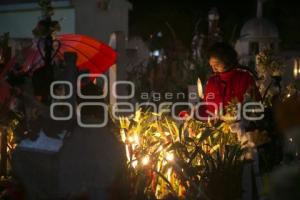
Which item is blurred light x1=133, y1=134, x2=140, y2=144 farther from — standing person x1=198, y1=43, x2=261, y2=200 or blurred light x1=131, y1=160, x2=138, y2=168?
standing person x1=198, y1=43, x2=261, y2=200

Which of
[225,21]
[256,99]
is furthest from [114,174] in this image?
[225,21]

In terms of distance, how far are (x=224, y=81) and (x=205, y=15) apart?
84.7 ft

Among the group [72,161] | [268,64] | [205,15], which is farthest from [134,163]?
[205,15]

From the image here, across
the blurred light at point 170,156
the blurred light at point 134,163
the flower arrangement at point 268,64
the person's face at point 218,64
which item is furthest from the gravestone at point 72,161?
the flower arrangement at point 268,64

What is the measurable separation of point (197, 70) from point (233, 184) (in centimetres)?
528

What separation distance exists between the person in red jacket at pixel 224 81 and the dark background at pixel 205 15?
25541 mm

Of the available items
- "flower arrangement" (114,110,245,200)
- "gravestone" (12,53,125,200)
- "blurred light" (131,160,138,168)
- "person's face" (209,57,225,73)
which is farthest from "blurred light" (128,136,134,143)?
"person's face" (209,57,225,73)

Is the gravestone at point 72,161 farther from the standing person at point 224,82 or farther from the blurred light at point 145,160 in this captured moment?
the standing person at point 224,82

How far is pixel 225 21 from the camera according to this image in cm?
3173

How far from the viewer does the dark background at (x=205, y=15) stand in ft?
104

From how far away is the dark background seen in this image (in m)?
31.7

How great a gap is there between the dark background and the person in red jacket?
2554 cm

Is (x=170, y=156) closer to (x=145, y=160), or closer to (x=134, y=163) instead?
(x=145, y=160)

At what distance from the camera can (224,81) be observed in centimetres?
619
